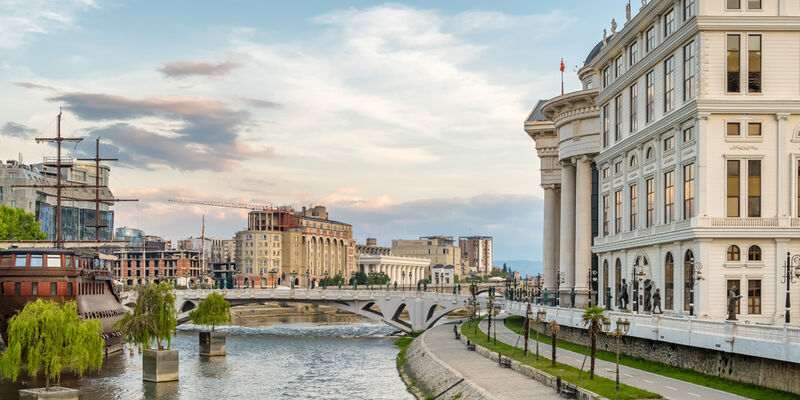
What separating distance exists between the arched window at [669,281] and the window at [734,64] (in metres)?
12.5

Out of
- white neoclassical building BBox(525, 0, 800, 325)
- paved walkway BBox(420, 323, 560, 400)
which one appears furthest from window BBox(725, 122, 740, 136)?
paved walkway BBox(420, 323, 560, 400)

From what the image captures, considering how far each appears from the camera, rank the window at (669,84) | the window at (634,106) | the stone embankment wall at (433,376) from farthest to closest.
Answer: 1. the window at (634,106)
2. the window at (669,84)
3. the stone embankment wall at (433,376)

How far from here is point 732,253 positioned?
184ft

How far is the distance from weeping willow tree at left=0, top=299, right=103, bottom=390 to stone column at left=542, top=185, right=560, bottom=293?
201 ft

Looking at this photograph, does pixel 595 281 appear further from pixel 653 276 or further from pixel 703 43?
pixel 703 43

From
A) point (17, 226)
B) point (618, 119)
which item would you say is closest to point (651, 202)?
point (618, 119)

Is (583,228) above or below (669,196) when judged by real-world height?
below

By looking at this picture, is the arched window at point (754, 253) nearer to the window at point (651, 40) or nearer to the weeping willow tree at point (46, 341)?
A: the window at point (651, 40)

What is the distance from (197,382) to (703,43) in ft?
144

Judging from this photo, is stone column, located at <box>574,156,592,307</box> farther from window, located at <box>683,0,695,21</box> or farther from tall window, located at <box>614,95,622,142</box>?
window, located at <box>683,0,695,21</box>

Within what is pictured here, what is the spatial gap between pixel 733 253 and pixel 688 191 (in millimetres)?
4970

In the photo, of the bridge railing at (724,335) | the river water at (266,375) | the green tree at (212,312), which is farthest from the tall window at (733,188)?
the green tree at (212,312)

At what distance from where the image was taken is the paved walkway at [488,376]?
4438 centimetres

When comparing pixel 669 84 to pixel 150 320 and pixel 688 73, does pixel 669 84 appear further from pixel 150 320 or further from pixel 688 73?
pixel 150 320
